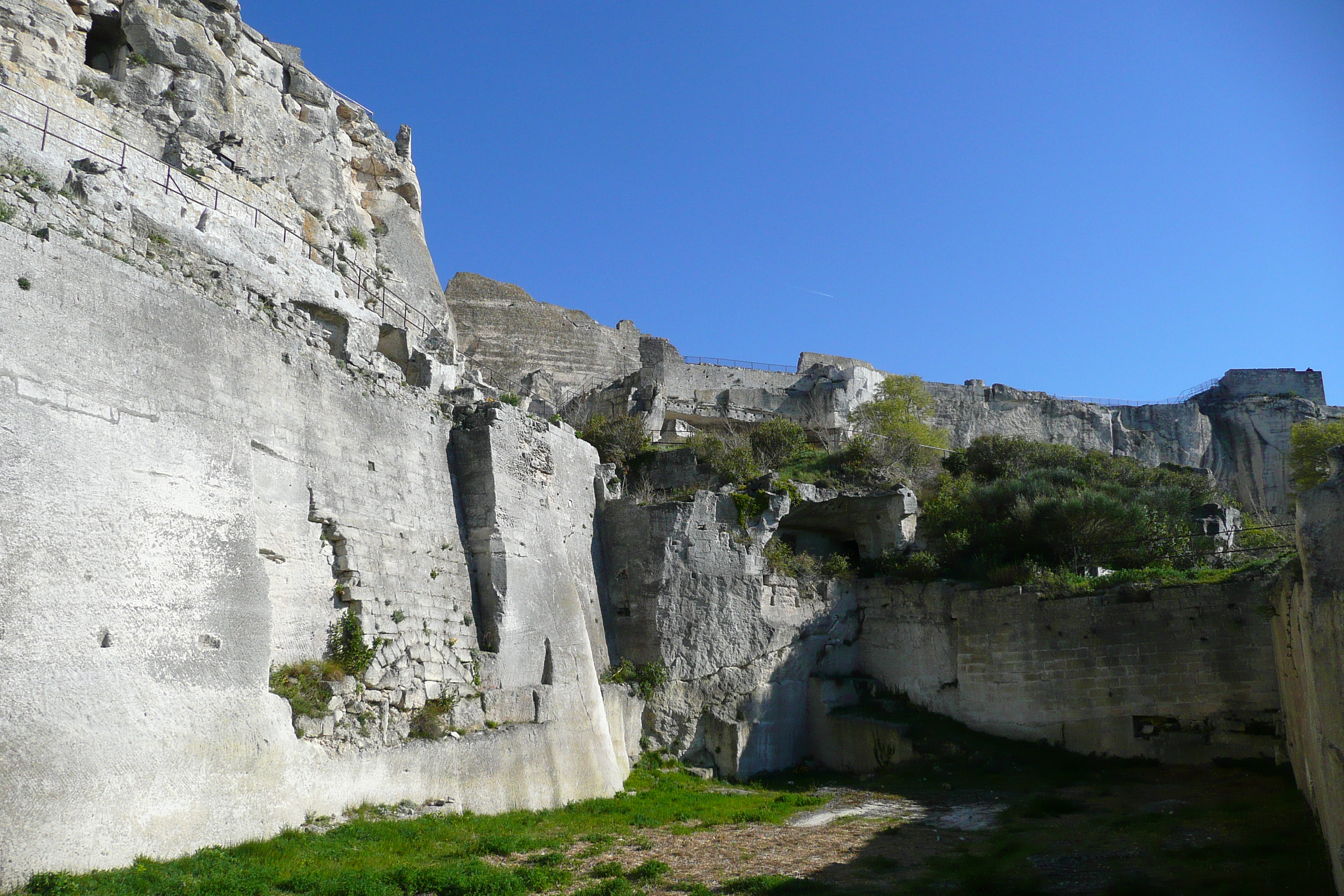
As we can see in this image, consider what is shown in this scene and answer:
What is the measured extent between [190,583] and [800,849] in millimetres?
7038

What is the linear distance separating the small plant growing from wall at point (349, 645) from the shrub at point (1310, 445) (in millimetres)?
23101

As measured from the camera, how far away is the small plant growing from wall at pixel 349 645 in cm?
1045

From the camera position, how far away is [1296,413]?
37.1m

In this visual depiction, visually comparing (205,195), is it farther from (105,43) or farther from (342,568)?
(342,568)

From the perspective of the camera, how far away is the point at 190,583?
28.1ft

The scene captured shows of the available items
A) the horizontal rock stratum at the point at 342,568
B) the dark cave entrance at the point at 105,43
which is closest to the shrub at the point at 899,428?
the horizontal rock stratum at the point at 342,568

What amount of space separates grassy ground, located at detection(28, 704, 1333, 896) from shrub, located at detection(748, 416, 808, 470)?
33.4 feet

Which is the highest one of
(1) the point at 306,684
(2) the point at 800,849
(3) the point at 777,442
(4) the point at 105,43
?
(4) the point at 105,43

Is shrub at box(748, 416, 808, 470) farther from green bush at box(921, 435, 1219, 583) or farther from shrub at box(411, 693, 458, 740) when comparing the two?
shrub at box(411, 693, 458, 740)

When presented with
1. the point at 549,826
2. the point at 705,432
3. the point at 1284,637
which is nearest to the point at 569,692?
the point at 549,826

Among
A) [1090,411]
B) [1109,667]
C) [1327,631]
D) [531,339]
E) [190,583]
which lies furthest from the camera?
[1090,411]

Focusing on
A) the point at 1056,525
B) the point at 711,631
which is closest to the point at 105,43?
the point at 711,631

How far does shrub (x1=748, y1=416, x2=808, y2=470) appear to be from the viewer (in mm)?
23906

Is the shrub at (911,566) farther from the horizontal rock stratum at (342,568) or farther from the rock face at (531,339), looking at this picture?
the rock face at (531,339)
